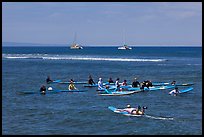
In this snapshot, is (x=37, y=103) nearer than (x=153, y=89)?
Yes

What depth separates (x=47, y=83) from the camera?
2068 inches

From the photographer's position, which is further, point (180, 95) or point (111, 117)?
point (180, 95)

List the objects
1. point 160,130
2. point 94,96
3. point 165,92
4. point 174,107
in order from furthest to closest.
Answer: point 165,92 < point 94,96 < point 174,107 < point 160,130

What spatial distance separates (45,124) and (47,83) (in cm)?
2552

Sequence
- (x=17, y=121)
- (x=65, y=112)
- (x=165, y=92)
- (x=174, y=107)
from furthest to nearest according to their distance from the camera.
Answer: (x=165, y=92)
(x=174, y=107)
(x=65, y=112)
(x=17, y=121)

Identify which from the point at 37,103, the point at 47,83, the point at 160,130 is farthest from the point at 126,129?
the point at 47,83

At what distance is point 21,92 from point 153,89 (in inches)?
532

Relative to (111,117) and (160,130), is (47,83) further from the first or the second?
(160,130)

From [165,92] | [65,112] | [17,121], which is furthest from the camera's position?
[165,92]

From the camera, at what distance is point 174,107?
3344 cm

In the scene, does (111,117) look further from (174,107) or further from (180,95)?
(180,95)

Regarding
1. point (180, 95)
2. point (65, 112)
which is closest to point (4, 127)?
point (65, 112)

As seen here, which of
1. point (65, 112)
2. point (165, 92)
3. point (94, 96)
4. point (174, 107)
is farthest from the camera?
point (165, 92)

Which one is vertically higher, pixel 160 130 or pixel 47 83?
pixel 47 83
